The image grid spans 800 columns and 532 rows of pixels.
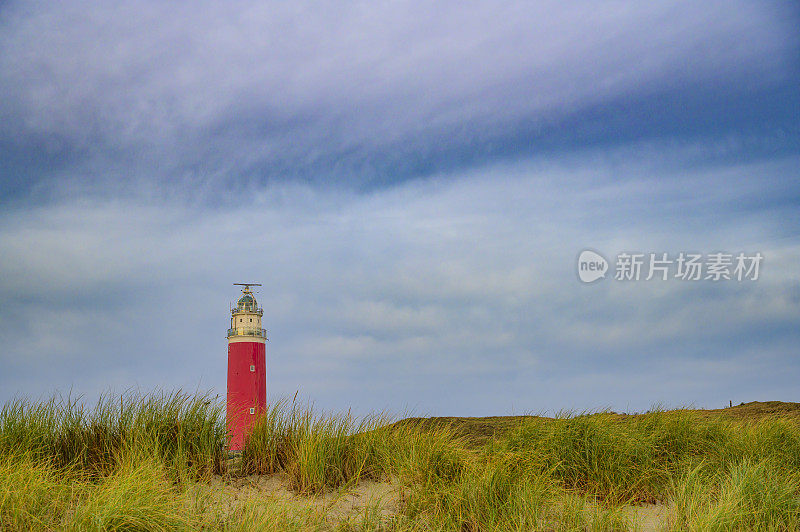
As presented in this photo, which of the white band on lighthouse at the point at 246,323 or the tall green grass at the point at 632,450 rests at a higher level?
the white band on lighthouse at the point at 246,323

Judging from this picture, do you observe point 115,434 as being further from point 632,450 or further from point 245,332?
point 245,332

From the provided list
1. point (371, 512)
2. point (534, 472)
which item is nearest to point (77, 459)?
point (371, 512)

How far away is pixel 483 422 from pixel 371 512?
938cm

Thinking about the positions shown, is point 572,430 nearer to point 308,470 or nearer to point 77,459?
point 308,470

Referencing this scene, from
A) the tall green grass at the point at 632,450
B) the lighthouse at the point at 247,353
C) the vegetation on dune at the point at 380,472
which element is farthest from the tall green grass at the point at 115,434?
the lighthouse at the point at 247,353

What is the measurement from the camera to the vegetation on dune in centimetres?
659

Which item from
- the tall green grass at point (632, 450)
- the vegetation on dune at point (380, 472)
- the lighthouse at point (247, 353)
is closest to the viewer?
the vegetation on dune at point (380, 472)

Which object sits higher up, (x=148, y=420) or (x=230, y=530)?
(x=148, y=420)

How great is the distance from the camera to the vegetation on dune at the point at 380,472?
659 cm

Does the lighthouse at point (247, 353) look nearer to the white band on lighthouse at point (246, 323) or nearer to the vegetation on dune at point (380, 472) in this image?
the white band on lighthouse at point (246, 323)

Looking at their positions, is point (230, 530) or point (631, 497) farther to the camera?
point (631, 497)

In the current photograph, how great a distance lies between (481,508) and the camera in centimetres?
697

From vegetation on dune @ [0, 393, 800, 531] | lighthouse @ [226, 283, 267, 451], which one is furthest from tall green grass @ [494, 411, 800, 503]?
lighthouse @ [226, 283, 267, 451]

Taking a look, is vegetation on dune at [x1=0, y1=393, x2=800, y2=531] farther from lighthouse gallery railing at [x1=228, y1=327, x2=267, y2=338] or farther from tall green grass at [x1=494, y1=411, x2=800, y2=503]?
lighthouse gallery railing at [x1=228, y1=327, x2=267, y2=338]
